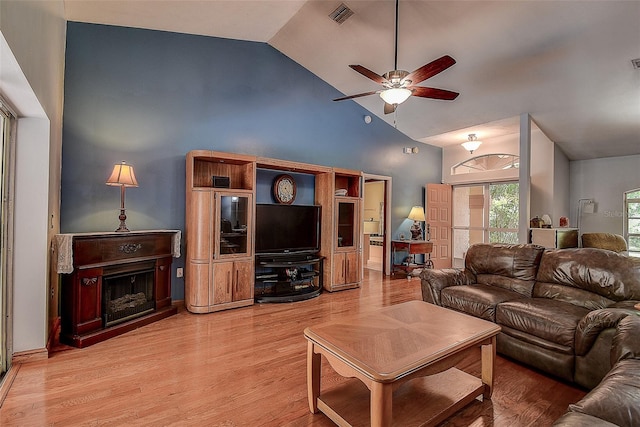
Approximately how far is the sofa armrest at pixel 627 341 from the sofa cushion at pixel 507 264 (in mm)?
1321

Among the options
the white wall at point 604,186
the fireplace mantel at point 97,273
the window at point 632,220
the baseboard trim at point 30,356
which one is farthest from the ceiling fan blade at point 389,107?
the window at point 632,220

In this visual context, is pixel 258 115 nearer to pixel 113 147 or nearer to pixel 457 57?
pixel 113 147

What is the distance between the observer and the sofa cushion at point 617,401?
4.00 ft

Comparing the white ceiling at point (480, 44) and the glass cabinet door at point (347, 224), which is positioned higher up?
the white ceiling at point (480, 44)

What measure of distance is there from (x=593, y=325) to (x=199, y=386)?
2790 mm

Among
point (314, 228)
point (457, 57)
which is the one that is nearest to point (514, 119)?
point (457, 57)

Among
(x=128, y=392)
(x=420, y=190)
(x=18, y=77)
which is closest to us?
(x=18, y=77)

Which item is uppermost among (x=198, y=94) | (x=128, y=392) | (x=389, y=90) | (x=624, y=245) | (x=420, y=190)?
(x=198, y=94)

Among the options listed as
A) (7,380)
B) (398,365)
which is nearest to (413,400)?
(398,365)

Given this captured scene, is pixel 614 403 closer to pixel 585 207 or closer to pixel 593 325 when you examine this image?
pixel 593 325

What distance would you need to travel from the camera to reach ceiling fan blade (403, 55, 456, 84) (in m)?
2.79

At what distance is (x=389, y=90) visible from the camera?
10.3 feet

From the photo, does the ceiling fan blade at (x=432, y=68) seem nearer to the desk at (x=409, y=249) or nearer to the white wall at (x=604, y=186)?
the desk at (x=409, y=249)

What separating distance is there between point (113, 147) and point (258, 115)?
79.4 inches
